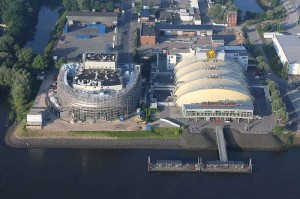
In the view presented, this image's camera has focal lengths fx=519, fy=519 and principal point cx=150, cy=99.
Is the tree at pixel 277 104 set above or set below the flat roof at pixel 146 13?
below

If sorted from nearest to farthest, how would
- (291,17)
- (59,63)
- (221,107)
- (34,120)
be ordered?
(34,120) < (221,107) < (59,63) < (291,17)

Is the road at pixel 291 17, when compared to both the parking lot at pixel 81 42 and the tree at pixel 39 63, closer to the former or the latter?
the parking lot at pixel 81 42

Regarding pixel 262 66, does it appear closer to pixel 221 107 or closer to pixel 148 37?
pixel 221 107

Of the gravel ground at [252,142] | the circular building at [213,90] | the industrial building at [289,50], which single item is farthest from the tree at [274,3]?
the gravel ground at [252,142]

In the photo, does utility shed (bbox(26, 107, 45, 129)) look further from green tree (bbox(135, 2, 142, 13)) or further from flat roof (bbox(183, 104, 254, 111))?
green tree (bbox(135, 2, 142, 13))

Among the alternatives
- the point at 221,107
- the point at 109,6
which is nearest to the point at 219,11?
the point at 109,6

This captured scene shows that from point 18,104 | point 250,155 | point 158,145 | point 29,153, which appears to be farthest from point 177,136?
point 18,104
